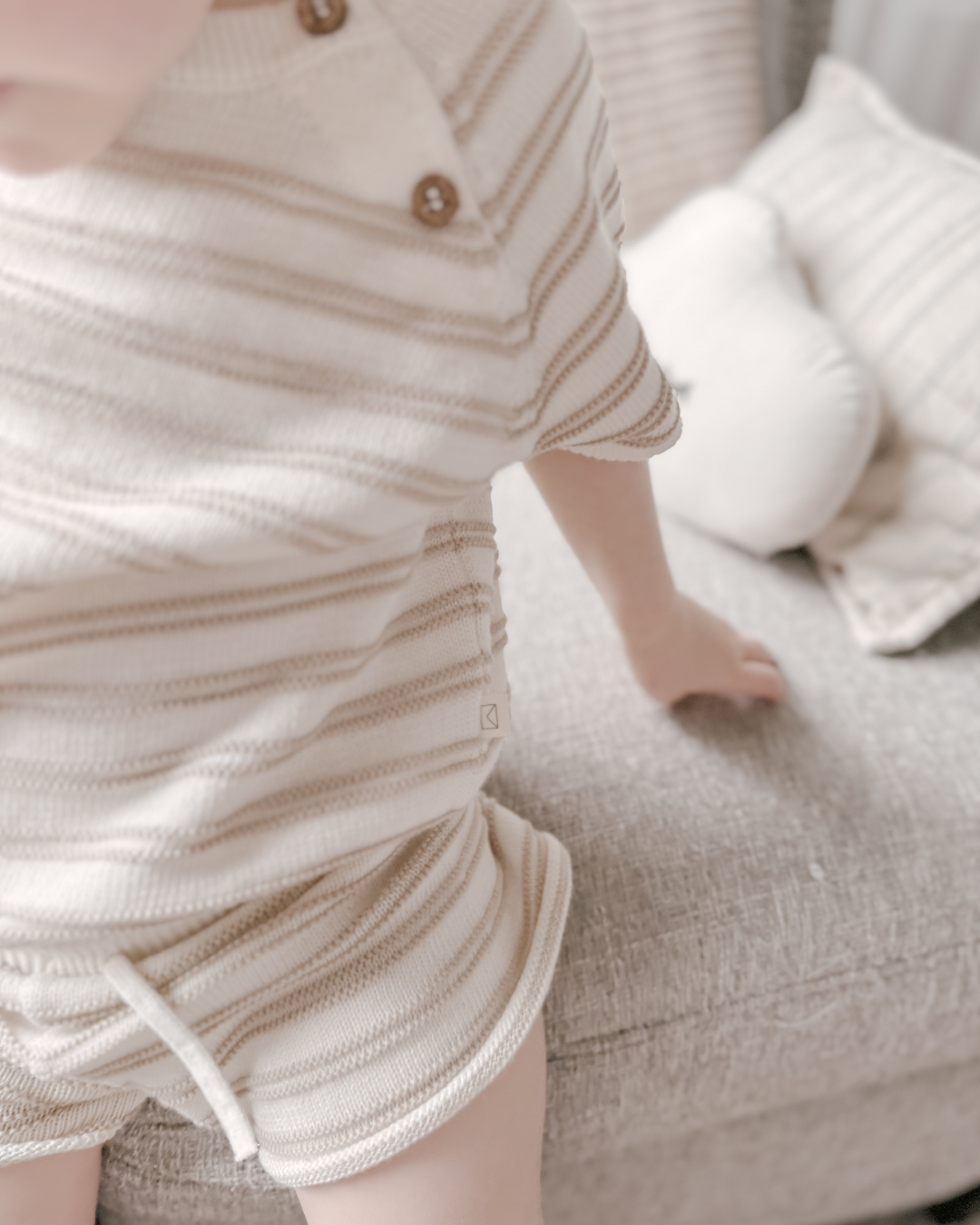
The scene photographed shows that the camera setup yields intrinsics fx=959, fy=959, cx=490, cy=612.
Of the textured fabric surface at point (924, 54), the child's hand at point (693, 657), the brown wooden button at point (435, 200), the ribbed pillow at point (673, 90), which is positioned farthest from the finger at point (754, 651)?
the textured fabric surface at point (924, 54)

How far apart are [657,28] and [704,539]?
606 millimetres

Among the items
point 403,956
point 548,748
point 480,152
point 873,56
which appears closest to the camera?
point 480,152

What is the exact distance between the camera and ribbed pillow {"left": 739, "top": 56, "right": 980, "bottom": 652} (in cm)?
72

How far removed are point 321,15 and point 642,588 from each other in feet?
1.21

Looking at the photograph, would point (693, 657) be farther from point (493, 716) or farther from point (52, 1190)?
point (52, 1190)

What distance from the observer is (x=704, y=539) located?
0.84 metres

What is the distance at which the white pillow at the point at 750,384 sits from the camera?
0.72 m

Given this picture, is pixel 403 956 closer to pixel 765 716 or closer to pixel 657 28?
pixel 765 716

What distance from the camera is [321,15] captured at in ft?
1.04

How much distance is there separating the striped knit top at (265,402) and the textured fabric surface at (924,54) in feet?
3.24

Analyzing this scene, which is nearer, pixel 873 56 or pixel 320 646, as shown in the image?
pixel 320 646

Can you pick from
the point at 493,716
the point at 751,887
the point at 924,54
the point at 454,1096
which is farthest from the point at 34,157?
the point at 924,54

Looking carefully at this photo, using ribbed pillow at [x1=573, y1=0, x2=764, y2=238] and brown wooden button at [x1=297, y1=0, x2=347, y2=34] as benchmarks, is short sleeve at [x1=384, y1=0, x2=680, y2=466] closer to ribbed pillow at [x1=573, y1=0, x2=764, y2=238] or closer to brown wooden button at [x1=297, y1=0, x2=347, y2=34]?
brown wooden button at [x1=297, y1=0, x2=347, y2=34]

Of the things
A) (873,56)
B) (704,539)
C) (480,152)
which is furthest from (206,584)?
(873,56)
